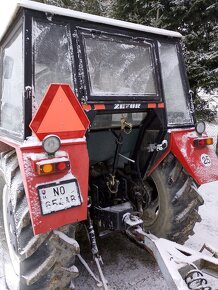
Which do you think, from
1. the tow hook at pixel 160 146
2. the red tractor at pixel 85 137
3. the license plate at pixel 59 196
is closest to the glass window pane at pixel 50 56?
the red tractor at pixel 85 137

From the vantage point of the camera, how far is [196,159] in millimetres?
2898

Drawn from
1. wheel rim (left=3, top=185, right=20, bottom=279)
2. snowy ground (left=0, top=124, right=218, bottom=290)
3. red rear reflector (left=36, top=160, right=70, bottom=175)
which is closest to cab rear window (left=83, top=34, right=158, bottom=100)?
red rear reflector (left=36, top=160, right=70, bottom=175)

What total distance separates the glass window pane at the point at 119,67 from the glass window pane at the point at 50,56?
0.19 m

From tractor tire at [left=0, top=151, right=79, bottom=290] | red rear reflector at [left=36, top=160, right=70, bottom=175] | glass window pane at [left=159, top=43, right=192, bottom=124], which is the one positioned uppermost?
glass window pane at [left=159, top=43, right=192, bottom=124]

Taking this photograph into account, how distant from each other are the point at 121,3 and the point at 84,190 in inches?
245

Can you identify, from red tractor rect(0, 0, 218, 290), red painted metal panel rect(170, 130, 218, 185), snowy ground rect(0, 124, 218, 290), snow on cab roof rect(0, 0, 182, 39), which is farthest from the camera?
red painted metal panel rect(170, 130, 218, 185)

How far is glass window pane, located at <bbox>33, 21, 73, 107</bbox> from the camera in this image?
7.23ft

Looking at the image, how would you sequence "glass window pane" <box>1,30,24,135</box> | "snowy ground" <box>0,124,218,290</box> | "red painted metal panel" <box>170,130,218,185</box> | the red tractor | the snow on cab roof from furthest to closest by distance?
"red painted metal panel" <box>170,130,218,185</box>, "snowy ground" <box>0,124,218,290</box>, "glass window pane" <box>1,30,24,135</box>, the snow on cab roof, the red tractor

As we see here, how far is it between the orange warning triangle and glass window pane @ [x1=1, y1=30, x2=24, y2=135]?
0.29 m

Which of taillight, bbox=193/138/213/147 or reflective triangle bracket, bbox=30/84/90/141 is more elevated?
reflective triangle bracket, bbox=30/84/90/141

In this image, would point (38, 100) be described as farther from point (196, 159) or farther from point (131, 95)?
point (196, 159)

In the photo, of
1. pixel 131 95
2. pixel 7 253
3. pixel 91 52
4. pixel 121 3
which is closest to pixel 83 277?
pixel 7 253

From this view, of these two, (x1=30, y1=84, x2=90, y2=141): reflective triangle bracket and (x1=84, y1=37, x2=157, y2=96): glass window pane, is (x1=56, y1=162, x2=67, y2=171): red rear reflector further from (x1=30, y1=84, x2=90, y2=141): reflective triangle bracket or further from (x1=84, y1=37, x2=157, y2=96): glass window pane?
(x1=84, y1=37, x2=157, y2=96): glass window pane

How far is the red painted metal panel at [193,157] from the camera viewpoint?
112 inches
